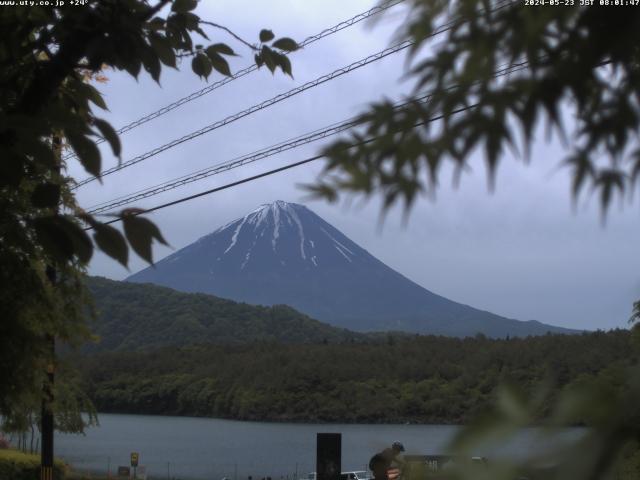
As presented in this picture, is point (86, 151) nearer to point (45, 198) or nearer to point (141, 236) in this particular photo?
point (45, 198)

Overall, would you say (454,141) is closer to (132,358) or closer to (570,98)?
(570,98)

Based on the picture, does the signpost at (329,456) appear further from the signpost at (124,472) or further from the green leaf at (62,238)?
the signpost at (124,472)

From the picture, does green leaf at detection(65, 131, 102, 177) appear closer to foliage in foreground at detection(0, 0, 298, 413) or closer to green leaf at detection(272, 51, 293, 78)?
foliage in foreground at detection(0, 0, 298, 413)

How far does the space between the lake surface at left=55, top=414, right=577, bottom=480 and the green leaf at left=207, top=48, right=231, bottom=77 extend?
99.2 feet

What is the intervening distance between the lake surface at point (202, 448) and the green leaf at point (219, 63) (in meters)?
30.2

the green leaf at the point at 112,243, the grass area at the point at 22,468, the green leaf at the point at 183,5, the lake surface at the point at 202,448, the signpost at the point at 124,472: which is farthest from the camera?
the lake surface at the point at 202,448

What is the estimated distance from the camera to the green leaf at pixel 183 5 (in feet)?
9.87

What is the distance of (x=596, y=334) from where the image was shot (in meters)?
7.43

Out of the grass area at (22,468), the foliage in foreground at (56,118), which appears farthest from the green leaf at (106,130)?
the grass area at (22,468)

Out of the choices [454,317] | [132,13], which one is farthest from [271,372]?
[132,13]

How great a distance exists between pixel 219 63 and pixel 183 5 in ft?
0.78

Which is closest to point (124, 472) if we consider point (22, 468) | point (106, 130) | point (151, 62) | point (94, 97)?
point (22, 468)

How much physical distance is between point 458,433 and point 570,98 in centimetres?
43

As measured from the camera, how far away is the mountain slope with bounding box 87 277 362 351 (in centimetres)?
3906
